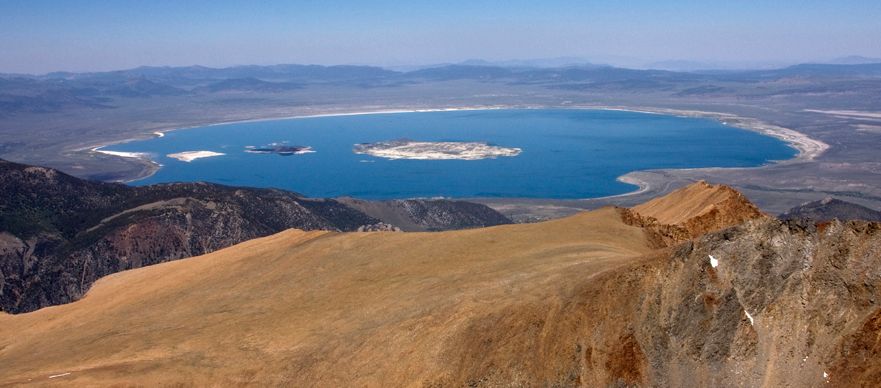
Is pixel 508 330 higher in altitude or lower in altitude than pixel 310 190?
higher

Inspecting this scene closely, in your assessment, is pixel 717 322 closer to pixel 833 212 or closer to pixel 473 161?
pixel 833 212

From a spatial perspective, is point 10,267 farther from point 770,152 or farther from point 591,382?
point 770,152

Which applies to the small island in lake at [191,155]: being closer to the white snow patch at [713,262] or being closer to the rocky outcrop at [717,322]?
the rocky outcrop at [717,322]

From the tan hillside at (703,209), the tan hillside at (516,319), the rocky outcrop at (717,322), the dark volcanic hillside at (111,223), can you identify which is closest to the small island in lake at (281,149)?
the dark volcanic hillside at (111,223)

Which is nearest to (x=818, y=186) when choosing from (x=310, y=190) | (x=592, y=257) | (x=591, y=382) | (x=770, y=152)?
(x=770, y=152)

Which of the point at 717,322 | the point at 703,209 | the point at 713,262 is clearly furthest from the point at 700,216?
the point at 717,322
